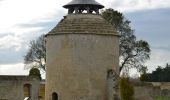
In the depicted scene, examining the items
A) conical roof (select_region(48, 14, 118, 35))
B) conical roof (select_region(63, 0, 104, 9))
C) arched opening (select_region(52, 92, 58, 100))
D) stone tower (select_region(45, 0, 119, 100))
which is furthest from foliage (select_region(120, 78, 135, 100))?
conical roof (select_region(63, 0, 104, 9))

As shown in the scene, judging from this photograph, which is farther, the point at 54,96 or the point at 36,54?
the point at 36,54

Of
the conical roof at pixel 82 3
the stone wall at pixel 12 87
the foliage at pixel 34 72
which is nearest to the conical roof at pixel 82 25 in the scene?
the conical roof at pixel 82 3

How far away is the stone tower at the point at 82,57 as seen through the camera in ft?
77.4

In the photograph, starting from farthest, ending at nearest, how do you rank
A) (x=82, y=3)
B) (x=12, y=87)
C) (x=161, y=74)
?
1. (x=161, y=74)
2. (x=12, y=87)
3. (x=82, y=3)

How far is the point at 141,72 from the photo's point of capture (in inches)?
1608

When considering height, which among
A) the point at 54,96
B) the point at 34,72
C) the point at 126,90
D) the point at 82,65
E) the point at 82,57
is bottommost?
the point at 34,72

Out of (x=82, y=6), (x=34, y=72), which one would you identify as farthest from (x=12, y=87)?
(x=82, y=6)

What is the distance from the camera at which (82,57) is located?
23625 millimetres

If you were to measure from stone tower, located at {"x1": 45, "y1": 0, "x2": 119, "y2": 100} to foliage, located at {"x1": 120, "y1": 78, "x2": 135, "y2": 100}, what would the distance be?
1.86 feet

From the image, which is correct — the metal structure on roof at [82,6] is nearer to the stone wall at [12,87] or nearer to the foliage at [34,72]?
the stone wall at [12,87]

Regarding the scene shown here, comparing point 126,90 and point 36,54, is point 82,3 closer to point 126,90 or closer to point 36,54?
point 126,90

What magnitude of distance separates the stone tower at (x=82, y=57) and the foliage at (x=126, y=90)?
0.57m

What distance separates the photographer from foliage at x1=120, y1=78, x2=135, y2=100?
934 inches

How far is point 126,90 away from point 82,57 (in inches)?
104
